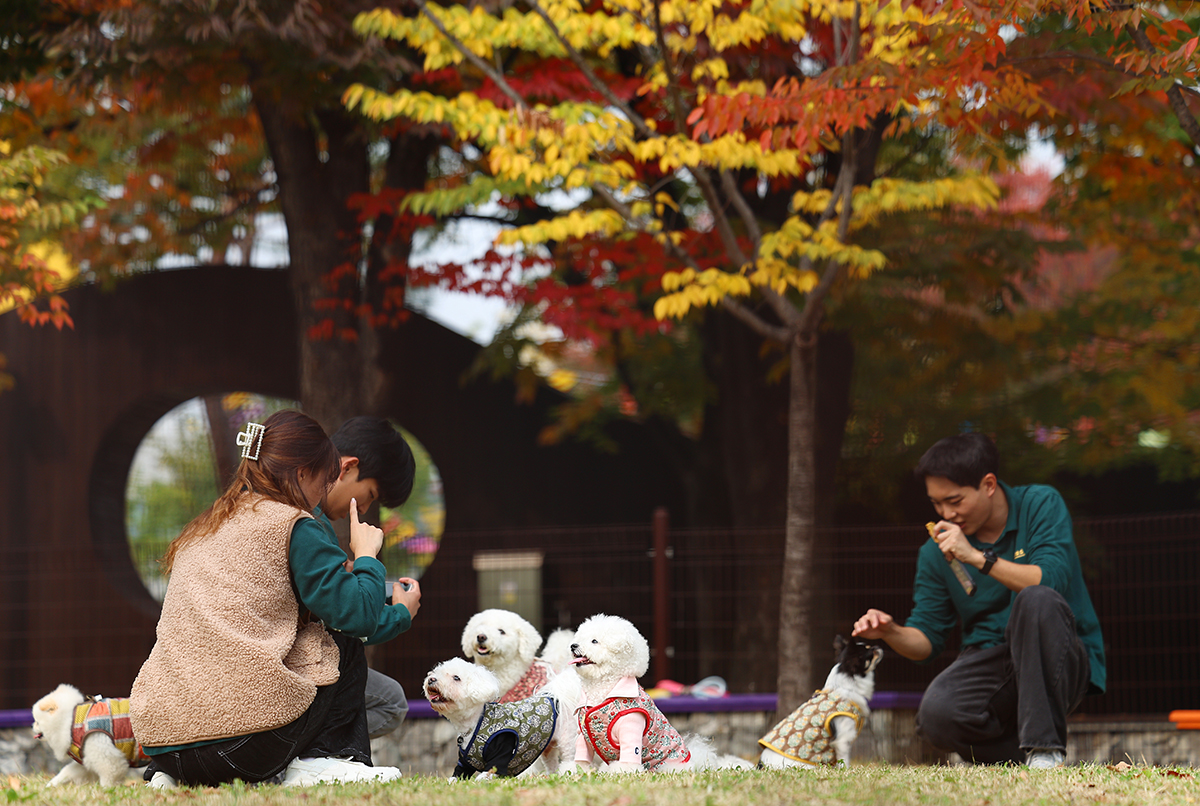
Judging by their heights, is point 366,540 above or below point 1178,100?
below

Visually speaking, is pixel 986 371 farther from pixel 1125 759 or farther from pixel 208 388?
pixel 208 388

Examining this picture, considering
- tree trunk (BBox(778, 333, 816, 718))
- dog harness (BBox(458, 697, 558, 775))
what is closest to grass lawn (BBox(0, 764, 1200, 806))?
dog harness (BBox(458, 697, 558, 775))

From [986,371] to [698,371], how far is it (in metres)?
2.58

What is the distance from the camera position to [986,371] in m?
9.48

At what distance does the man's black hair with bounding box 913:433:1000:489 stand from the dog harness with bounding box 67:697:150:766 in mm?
3080

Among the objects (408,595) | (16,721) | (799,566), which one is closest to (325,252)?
(16,721)

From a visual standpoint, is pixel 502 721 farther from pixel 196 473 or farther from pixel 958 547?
pixel 196 473

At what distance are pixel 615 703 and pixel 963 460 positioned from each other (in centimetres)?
170

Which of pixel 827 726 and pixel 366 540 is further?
pixel 827 726

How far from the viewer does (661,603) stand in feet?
23.7

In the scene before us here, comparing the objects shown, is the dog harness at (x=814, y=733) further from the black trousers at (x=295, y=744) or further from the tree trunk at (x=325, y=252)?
the tree trunk at (x=325, y=252)

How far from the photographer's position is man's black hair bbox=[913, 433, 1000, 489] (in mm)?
4082

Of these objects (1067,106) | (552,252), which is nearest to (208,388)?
(552,252)

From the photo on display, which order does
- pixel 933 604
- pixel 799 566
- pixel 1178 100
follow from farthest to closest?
pixel 799 566 → pixel 1178 100 → pixel 933 604
